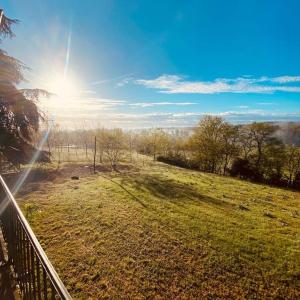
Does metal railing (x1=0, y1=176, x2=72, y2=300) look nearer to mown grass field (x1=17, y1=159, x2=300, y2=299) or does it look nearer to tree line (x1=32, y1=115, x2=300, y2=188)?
mown grass field (x1=17, y1=159, x2=300, y2=299)

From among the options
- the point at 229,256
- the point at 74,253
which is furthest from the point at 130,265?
the point at 229,256

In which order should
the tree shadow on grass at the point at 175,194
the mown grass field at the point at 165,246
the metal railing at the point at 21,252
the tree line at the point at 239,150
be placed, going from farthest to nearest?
the tree line at the point at 239,150, the tree shadow on grass at the point at 175,194, the mown grass field at the point at 165,246, the metal railing at the point at 21,252

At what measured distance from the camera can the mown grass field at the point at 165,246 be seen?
18.9 feet

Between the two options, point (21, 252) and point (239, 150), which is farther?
point (239, 150)

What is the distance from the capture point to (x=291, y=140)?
8119 cm

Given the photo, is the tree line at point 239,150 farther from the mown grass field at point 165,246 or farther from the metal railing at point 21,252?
the metal railing at point 21,252

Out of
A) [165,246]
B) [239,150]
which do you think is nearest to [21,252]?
[165,246]

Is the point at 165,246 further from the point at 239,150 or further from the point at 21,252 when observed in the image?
the point at 239,150

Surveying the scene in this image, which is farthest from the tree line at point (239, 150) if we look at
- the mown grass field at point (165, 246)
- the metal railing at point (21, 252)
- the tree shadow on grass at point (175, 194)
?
the metal railing at point (21, 252)

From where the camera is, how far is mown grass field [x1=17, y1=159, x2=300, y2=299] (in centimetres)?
575

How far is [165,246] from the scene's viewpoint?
302 inches

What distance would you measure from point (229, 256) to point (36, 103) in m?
10.7

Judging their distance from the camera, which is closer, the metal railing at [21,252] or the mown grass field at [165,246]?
the metal railing at [21,252]

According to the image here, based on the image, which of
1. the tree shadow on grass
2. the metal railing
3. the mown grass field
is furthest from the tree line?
the metal railing
